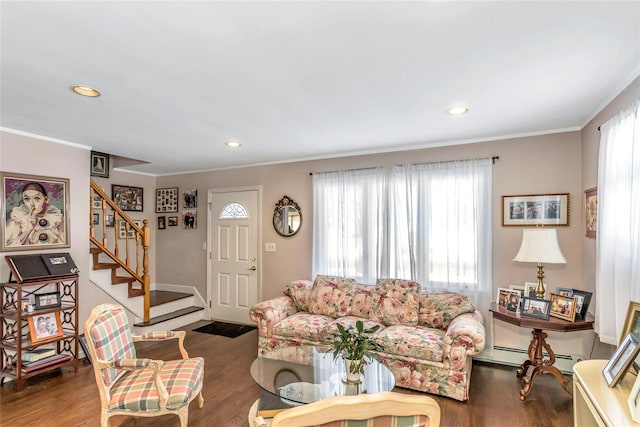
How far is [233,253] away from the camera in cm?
519

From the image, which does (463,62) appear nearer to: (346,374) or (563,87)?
(563,87)

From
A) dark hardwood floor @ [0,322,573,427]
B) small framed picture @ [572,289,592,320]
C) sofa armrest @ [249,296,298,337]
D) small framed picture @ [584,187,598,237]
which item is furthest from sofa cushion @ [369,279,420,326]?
small framed picture @ [584,187,598,237]

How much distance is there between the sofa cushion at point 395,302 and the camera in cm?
344

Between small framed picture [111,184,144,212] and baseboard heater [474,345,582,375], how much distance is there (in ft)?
18.5

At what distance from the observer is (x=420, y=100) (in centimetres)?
248

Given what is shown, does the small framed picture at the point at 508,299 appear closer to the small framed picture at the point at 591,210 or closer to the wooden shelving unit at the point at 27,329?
the small framed picture at the point at 591,210

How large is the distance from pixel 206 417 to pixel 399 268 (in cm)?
250

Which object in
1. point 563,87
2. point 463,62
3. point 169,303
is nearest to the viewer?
point 463,62

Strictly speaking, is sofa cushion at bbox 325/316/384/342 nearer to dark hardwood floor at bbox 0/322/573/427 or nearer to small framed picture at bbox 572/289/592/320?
dark hardwood floor at bbox 0/322/573/427

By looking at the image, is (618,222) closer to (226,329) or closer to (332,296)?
(332,296)

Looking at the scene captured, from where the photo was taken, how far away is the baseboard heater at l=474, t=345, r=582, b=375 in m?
3.27

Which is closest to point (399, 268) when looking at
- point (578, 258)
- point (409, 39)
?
point (578, 258)

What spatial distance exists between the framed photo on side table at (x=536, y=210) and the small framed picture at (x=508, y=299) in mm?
728

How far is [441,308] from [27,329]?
4171mm
